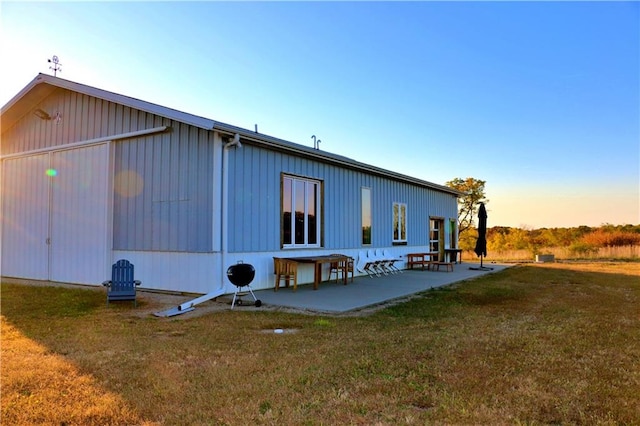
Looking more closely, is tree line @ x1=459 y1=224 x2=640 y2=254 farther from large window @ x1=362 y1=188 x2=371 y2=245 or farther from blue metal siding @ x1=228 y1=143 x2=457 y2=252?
large window @ x1=362 y1=188 x2=371 y2=245

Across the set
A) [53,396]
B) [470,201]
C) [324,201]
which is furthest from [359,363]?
[470,201]

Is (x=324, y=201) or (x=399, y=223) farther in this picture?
(x=399, y=223)

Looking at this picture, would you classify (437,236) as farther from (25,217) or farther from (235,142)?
(25,217)

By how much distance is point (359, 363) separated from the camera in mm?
3758

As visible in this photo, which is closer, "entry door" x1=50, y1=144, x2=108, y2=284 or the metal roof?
the metal roof

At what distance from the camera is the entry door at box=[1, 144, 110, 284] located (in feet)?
31.5

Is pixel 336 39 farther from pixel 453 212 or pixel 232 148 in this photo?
pixel 453 212

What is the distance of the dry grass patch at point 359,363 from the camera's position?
2752 millimetres

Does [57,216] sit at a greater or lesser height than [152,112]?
lesser

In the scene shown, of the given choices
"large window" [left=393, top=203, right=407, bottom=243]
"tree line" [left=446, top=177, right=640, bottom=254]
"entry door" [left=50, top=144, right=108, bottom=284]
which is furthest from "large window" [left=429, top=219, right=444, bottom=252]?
"entry door" [left=50, top=144, right=108, bottom=284]

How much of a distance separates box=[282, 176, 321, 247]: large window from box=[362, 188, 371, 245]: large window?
227 cm

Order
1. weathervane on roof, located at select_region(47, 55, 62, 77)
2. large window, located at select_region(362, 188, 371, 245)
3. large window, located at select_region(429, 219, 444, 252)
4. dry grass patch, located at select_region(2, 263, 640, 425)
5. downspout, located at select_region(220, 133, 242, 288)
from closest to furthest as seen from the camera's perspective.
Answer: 1. dry grass patch, located at select_region(2, 263, 640, 425)
2. downspout, located at select_region(220, 133, 242, 288)
3. weathervane on roof, located at select_region(47, 55, 62, 77)
4. large window, located at select_region(362, 188, 371, 245)
5. large window, located at select_region(429, 219, 444, 252)

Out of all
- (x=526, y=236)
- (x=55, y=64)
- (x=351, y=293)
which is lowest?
(x=351, y=293)

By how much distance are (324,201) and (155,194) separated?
4.03 metres
